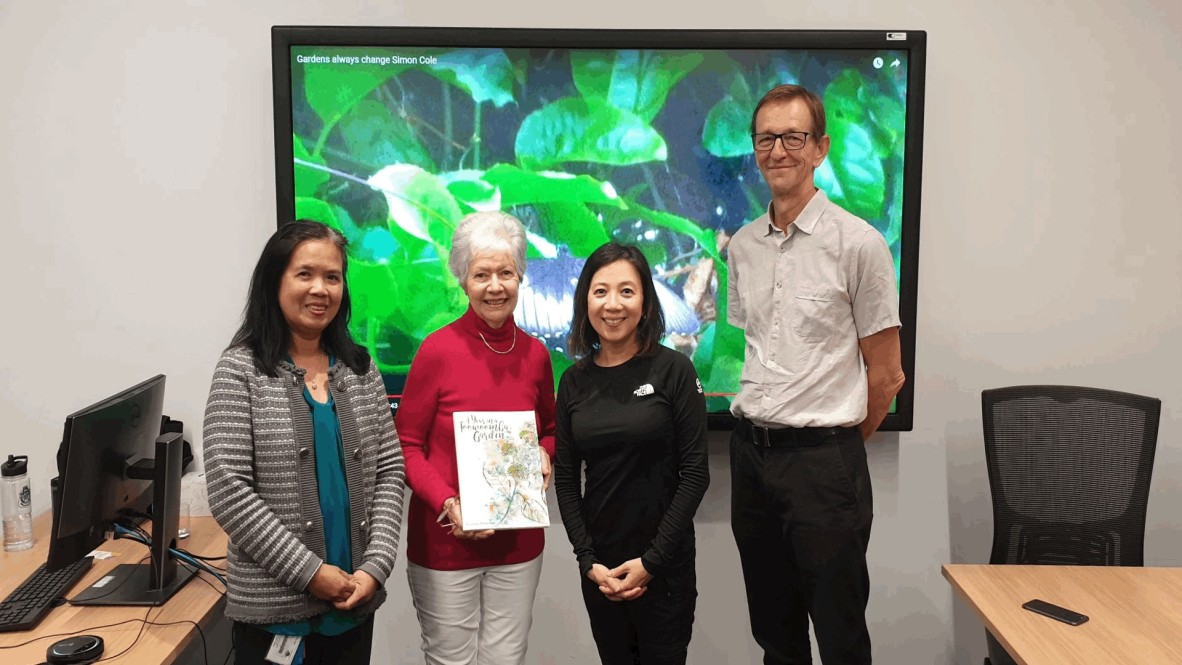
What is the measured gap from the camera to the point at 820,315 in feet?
6.46

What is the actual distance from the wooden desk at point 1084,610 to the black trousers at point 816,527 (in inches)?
10.9

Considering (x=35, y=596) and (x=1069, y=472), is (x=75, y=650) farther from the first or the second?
(x=1069, y=472)

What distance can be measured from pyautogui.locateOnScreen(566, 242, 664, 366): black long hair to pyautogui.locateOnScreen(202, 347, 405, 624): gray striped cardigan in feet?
1.89

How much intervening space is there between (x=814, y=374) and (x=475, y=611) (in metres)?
1.04

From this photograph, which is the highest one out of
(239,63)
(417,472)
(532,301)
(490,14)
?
(490,14)

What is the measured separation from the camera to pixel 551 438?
6.84 feet

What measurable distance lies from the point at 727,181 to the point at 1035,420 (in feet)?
3.77

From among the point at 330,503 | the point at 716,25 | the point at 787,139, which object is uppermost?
the point at 716,25

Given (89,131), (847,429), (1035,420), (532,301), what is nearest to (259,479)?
(532,301)

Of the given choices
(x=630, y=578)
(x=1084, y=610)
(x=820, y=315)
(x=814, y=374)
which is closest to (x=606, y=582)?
(x=630, y=578)

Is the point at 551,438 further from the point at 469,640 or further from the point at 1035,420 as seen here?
the point at 1035,420

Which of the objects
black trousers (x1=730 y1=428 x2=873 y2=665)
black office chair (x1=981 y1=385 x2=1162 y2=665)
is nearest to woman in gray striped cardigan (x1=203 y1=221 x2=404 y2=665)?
black trousers (x1=730 y1=428 x2=873 y2=665)

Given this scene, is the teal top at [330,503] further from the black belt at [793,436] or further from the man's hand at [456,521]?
the black belt at [793,436]

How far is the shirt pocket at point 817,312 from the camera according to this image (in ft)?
6.46
